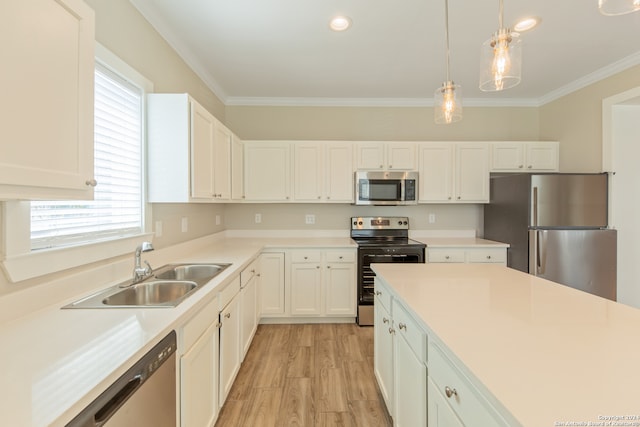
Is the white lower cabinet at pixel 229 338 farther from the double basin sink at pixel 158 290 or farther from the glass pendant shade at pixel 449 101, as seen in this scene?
the glass pendant shade at pixel 449 101

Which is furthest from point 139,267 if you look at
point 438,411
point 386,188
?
point 386,188

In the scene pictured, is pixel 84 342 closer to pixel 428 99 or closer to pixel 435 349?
pixel 435 349

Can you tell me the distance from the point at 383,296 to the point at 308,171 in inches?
81.0

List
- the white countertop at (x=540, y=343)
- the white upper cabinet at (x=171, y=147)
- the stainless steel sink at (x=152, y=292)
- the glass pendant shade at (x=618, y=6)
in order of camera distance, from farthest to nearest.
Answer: the white upper cabinet at (x=171, y=147) < the stainless steel sink at (x=152, y=292) < the glass pendant shade at (x=618, y=6) < the white countertop at (x=540, y=343)

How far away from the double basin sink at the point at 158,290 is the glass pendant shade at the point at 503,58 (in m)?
1.78

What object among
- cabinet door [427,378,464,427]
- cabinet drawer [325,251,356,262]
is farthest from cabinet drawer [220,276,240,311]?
cabinet drawer [325,251,356,262]

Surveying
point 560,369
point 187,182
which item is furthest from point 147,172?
point 560,369

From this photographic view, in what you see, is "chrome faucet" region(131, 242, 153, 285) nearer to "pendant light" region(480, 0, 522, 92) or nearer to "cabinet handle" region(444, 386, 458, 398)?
"cabinet handle" region(444, 386, 458, 398)

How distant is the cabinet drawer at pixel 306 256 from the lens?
10.9 feet

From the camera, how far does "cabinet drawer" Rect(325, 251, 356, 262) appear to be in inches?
131

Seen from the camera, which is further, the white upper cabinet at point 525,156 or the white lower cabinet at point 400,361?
the white upper cabinet at point 525,156

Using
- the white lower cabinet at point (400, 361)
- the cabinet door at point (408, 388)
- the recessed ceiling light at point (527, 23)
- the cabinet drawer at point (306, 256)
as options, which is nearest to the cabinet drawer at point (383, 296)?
the white lower cabinet at point (400, 361)

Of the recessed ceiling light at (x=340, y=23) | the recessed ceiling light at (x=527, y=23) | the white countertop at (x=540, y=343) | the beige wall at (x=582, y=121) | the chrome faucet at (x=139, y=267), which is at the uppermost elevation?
the recessed ceiling light at (x=527, y=23)

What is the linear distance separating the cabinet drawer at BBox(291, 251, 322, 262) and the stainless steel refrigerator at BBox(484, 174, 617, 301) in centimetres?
207
